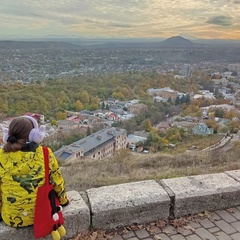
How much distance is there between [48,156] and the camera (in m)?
2.38

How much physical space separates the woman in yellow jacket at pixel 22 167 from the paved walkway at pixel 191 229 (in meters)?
0.87

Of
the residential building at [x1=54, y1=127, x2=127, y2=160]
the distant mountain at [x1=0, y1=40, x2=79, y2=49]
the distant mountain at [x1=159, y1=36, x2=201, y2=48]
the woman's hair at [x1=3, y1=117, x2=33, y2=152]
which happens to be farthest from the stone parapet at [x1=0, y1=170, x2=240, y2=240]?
the distant mountain at [x1=159, y1=36, x2=201, y2=48]

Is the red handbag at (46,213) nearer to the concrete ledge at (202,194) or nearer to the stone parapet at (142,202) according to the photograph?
the stone parapet at (142,202)

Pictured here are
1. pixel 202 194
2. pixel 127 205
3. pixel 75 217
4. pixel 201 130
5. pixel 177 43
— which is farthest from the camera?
pixel 177 43

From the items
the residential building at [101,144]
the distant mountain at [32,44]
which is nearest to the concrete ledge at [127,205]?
the residential building at [101,144]

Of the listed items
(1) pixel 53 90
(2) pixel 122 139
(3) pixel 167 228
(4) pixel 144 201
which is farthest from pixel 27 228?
(1) pixel 53 90

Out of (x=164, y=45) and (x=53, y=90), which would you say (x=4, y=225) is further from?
(x=164, y=45)

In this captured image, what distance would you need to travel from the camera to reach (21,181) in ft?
7.64

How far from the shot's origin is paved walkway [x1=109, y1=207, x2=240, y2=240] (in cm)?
281

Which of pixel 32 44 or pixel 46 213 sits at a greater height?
pixel 46 213

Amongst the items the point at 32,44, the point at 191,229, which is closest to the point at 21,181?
the point at 191,229

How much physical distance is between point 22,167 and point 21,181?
0.11 m

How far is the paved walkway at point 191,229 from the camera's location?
2.81 meters

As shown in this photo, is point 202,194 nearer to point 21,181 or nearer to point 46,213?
point 46,213
